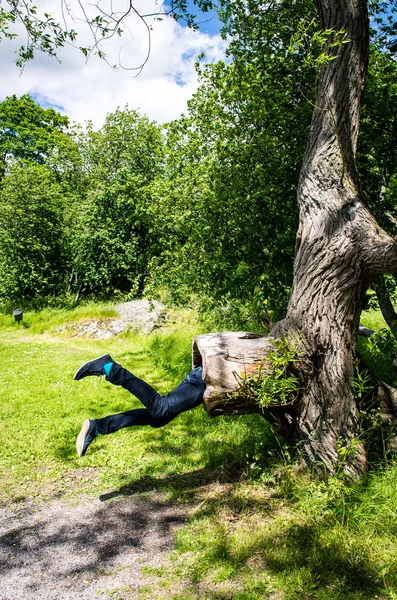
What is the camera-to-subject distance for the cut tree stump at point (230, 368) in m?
4.50

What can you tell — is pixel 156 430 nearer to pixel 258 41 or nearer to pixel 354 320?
pixel 354 320

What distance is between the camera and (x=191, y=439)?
629 centimetres

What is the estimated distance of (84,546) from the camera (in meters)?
3.91

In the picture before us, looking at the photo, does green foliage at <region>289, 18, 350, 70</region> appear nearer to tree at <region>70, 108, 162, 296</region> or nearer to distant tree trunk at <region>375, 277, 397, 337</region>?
distant tree trunk at <region>375, 277, 397, 337</region>

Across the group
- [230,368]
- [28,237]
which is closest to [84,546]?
[230,368]

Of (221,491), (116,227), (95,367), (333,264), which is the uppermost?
(116,227)

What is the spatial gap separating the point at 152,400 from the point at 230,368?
0.92 metres

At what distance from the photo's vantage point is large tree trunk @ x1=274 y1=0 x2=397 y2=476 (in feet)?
14.2

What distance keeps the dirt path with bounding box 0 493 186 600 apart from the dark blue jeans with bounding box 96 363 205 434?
80 centimetres

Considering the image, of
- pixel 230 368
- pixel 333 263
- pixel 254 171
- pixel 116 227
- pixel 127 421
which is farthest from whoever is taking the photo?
pixel 116 227

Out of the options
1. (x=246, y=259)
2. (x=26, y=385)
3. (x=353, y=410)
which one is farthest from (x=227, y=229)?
(x=26, y=385)

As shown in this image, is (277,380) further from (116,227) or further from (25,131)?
(25,131)

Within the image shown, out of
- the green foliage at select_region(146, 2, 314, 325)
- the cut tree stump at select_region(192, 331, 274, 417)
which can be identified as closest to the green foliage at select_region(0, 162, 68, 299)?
the green foliage at select_region(146, 2, 314, 325)

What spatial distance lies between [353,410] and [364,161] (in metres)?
4.19
